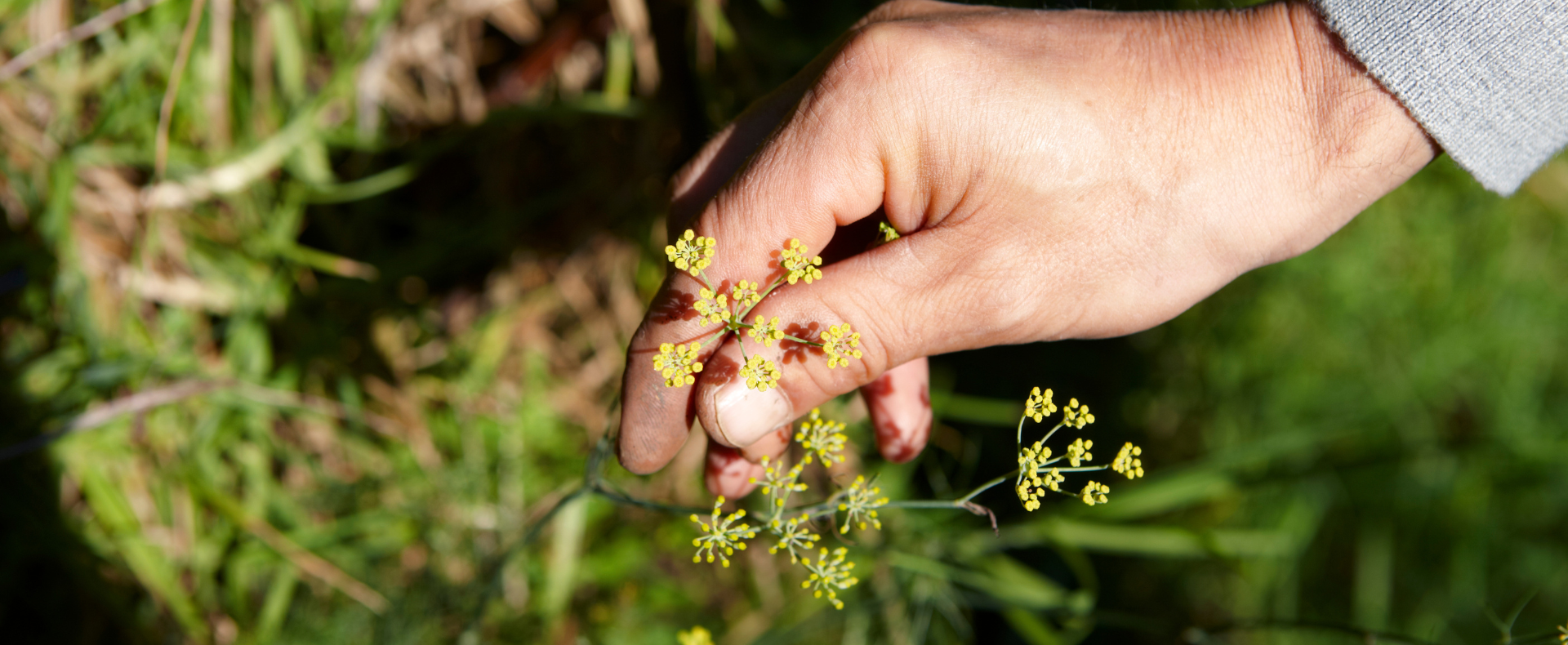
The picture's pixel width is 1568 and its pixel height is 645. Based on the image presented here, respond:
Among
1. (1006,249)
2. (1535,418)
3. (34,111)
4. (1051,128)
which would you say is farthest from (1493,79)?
(34,111)

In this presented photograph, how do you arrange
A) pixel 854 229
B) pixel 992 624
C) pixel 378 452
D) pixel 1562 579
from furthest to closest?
pixel 1562 579
pixel 992 624
pixel 378 452
pixel 854 229

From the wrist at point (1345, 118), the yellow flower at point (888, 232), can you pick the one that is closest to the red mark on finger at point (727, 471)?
the yellow flower at point (888, 232)

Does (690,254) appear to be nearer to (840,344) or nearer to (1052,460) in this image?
(840,344)

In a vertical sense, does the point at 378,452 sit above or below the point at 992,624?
above

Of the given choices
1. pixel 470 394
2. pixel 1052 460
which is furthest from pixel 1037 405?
pixel 470 394

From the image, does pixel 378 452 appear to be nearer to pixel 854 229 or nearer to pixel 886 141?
pixel 854 229

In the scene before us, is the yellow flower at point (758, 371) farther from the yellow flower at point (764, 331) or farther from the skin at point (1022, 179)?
the skin at point (1022, 179)

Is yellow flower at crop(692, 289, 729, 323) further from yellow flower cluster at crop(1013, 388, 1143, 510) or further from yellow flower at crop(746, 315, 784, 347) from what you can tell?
yellow flower cluster at crop(1013, 388, 1143, 510)
